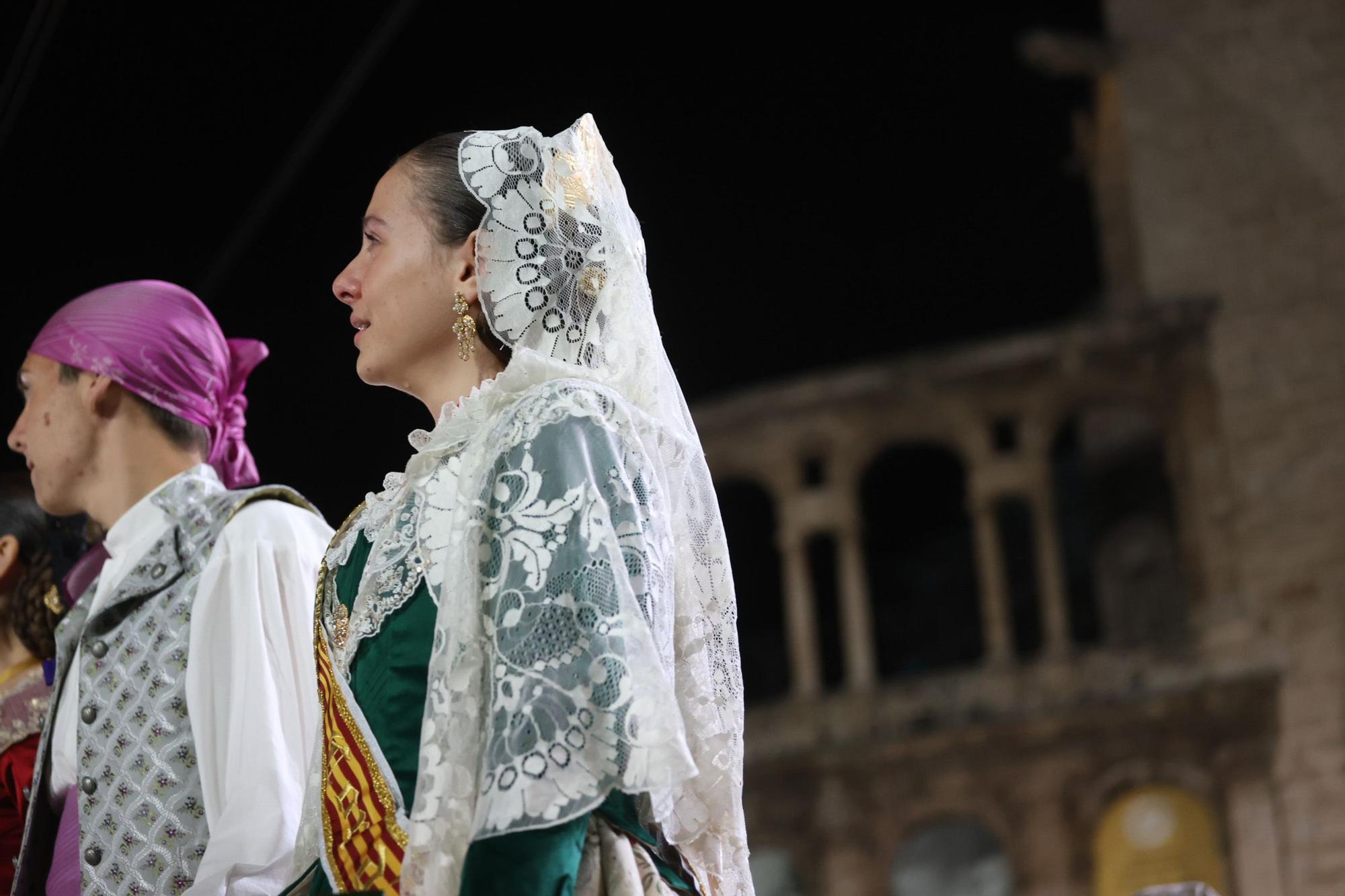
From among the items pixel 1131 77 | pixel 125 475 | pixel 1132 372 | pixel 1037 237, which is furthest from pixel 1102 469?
pixel 125 475

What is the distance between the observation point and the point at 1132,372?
30.4ft

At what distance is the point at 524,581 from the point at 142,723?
0.78 meters

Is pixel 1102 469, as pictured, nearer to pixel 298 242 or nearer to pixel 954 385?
pixel 954 385

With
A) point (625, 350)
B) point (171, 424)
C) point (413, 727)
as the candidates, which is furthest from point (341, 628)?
point (171, 424)

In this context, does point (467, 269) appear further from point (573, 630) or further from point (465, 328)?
point (573, 630)

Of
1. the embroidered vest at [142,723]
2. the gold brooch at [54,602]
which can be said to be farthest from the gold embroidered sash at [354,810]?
the gold brooch at [54,602]

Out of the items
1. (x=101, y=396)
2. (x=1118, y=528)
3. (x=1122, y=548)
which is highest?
(x=1118, y=528)

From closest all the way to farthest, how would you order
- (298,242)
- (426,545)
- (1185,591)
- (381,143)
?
(426,545) < (298,242) < (381,143) < (1185,591)

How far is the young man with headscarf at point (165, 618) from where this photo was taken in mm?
1906

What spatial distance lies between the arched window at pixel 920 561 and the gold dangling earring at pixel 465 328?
326 inches

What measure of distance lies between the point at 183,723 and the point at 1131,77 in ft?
28.4

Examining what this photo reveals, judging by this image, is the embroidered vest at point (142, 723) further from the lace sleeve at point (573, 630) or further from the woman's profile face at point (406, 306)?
the lace sleeve at point (573, 630)

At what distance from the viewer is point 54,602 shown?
2422mm

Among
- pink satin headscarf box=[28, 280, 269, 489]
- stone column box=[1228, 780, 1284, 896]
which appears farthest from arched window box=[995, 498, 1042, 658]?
pink satin headscarf box=[28, 280, 269, 489]
